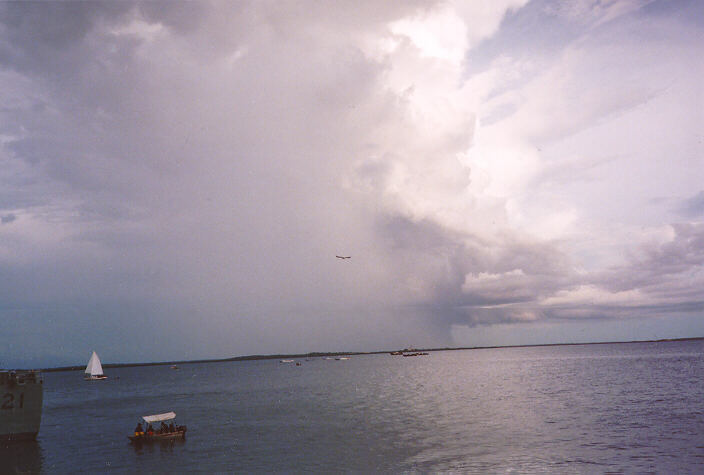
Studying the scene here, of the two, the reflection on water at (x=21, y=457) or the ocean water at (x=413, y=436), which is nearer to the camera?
the ocean water at (x=413, y=436)

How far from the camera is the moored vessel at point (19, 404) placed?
203 ft

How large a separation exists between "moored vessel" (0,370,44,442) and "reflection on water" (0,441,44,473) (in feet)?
4.44

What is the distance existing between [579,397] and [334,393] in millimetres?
57956

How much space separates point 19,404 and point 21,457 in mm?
8504

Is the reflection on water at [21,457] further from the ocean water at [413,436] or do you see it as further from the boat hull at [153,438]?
the boat hull at [153,438]

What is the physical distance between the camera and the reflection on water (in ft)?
174

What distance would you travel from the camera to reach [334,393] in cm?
12325

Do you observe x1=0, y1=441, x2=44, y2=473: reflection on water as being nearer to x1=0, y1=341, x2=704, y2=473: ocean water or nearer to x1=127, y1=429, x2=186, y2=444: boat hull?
x1=0, y1=341, x2=704, y2=473: ocean water

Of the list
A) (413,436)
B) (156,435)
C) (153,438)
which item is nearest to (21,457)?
(153,438)

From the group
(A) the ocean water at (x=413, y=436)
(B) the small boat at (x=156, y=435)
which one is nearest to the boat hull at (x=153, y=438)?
(B) the small boat at (x=156, y=435)

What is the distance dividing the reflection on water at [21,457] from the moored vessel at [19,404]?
135cm

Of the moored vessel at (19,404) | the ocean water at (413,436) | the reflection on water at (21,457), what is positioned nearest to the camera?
the ocean water at (413,436)

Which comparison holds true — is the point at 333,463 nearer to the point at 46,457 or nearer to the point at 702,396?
the point at 46,457

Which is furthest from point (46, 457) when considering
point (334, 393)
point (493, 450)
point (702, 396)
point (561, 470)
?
point (702, 396)
